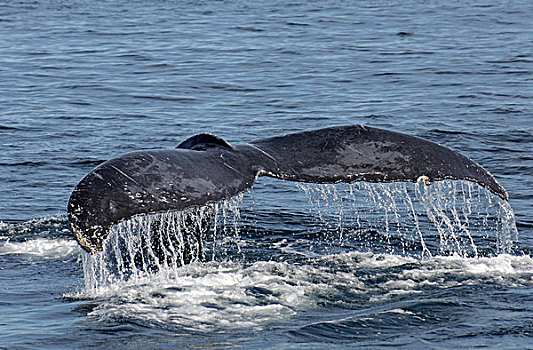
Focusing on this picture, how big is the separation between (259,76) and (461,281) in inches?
415

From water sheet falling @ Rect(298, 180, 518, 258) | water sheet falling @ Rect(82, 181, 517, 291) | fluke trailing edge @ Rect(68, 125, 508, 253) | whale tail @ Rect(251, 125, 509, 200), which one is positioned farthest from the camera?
water sheet falling @ Rect(298, 180, 518, 258)

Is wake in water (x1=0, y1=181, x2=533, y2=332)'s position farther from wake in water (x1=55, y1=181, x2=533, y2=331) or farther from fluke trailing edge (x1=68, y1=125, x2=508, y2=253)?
fluke trailing edge (x1=68, y1=125, x2=508, y2=253)

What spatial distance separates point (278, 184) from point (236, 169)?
513 cm

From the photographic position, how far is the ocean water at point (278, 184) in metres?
5.75

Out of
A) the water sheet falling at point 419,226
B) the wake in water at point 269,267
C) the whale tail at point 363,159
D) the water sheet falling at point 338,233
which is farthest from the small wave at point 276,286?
the whale tail at point 363,159

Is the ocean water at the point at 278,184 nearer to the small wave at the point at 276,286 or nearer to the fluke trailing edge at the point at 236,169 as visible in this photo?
the small wave at the point at 276,286

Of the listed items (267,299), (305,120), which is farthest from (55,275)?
(305,120)

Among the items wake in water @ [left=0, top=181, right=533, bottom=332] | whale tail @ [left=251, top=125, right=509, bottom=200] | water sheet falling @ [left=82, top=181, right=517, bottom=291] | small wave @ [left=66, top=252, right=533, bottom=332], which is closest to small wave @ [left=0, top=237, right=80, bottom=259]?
wake in water @ [left=0, top=181, right=533, bottom=332]

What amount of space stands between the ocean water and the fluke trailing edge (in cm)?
27

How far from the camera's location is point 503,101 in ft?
46.2

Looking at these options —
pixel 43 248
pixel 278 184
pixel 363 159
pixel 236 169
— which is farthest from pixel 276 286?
pixel 278 184

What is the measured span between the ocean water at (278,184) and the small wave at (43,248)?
3cm

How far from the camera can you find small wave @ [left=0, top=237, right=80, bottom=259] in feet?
24.4

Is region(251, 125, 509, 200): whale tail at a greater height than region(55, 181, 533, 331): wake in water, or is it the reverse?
region(251, 125, 509, 200): whale tail
